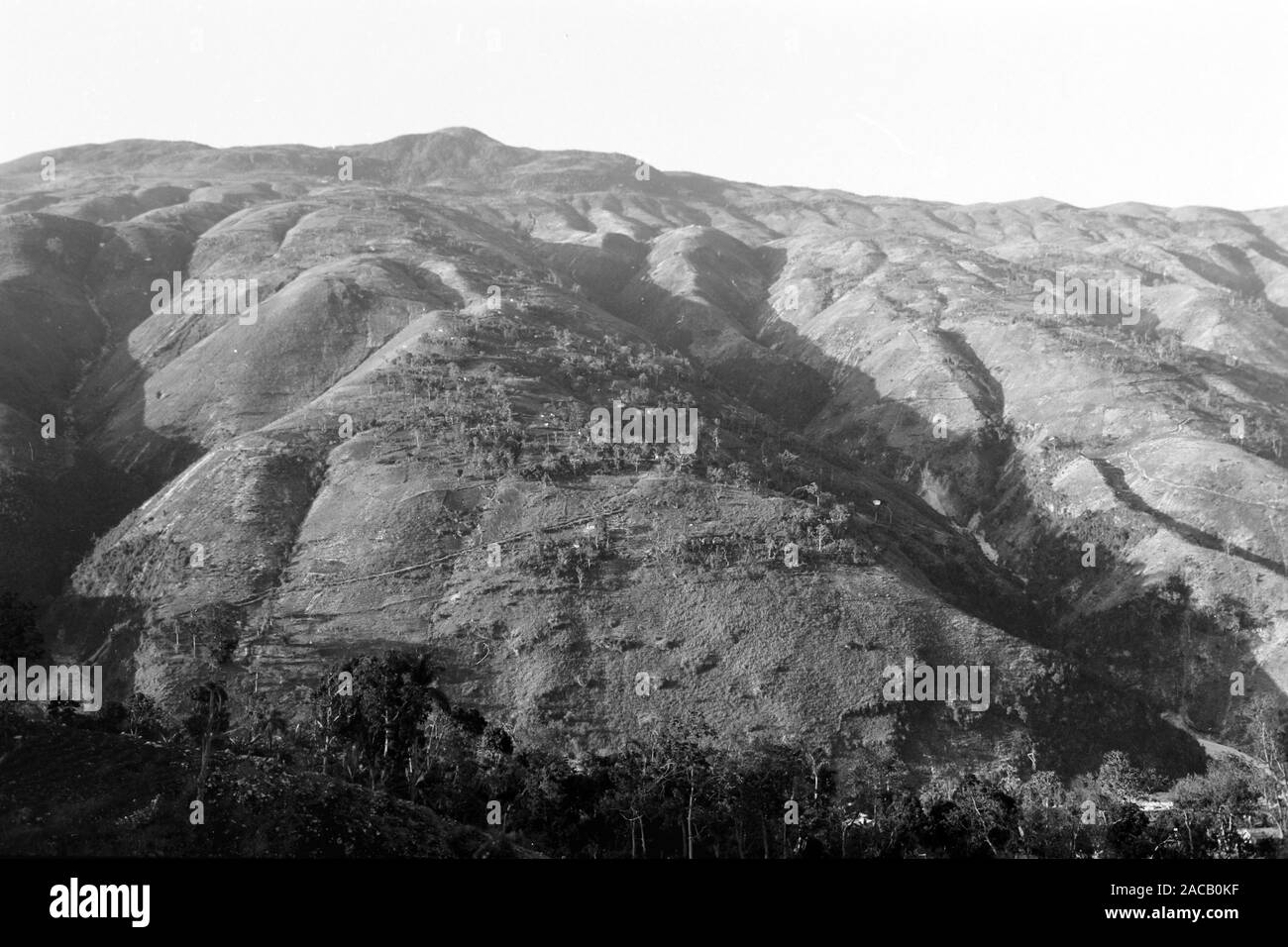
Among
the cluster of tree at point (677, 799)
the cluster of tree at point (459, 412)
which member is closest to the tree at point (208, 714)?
the cluster of tree at point (677, 799)

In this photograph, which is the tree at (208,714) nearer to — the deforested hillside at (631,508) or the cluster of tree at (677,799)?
the cluster of tree at (677,799)

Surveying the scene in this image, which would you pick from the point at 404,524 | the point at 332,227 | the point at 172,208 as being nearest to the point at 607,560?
the point at 404,524

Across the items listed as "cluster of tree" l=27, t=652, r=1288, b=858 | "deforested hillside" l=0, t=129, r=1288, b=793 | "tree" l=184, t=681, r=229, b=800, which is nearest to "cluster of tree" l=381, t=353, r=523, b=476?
"deforested hillside" l=0, t=129, r=1288, b=793

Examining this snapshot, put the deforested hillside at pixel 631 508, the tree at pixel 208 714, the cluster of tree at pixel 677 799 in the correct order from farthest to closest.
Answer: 1. the deforested hillside at pixel 631 508
2. the cluster of tree at pixel 677 799
3. the tree at pixel 208 714

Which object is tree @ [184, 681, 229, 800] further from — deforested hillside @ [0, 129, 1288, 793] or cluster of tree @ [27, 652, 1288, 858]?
deforested hillside @ [0, 129, 1288, 793]

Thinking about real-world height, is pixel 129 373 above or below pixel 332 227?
below

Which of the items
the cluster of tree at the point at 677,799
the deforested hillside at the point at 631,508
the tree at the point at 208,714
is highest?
the deforested hillside at the point at 631,508

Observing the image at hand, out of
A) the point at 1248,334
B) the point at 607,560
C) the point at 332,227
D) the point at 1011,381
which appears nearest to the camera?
A: the point at 607,560
